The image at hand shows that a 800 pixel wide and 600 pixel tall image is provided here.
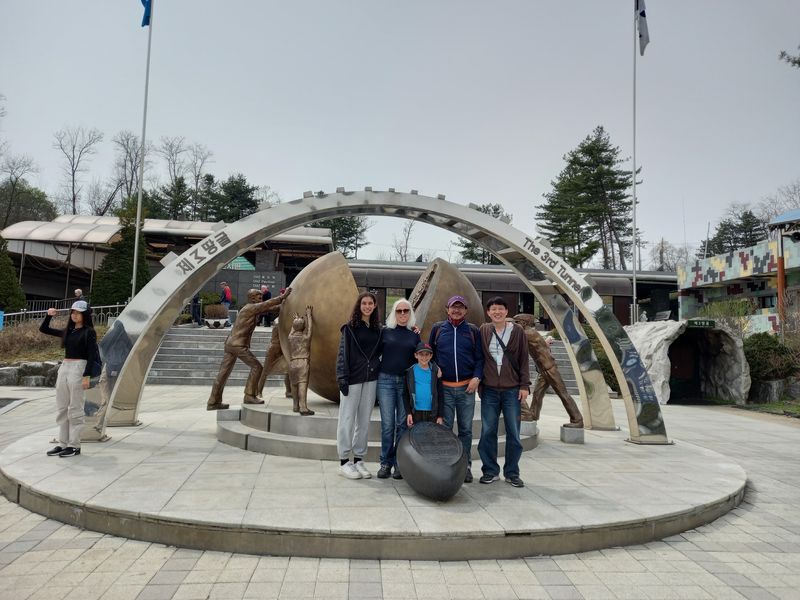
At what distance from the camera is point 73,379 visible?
605 centimetres

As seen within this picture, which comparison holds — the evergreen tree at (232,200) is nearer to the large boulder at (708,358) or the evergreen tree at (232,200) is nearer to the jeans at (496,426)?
the large boulder at (708,358)

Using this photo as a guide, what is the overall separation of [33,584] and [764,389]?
2270 centimetres

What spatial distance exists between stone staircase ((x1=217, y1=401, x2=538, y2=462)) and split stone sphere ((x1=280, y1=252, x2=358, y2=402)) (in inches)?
28.8

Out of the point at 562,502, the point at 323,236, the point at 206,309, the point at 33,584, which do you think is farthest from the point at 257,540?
the point at 323,236

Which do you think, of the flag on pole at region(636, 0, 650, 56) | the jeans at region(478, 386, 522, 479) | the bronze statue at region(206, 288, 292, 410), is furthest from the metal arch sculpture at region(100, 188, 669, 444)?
the flag on pole at region(636, 0, 650, 56)

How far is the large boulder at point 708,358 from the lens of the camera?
59.5 feet

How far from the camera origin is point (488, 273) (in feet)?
96.0

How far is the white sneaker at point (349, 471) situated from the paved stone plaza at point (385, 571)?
1501 millimetres

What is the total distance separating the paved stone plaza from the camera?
3387 millimetres

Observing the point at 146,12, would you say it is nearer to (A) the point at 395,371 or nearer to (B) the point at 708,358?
(A) the point at 395,371

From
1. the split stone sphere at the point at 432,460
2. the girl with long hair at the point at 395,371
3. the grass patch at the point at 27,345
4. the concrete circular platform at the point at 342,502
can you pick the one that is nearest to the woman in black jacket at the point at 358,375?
the girl with long hair at the point at 395,371

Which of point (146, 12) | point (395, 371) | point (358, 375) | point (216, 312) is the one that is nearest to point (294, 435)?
point (358, 375)

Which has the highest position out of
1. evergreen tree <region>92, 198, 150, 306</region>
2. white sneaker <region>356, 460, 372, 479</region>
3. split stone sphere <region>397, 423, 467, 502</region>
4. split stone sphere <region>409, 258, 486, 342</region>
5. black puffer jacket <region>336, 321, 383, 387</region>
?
evergreen tree <region>92, 198, 150, 306</region>

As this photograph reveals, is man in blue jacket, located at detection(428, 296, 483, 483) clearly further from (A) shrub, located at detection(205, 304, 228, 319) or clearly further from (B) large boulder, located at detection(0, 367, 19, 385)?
(A) shrub, located at detection(205, 304, 228, 319)
